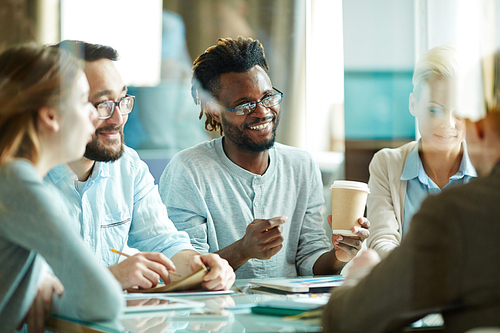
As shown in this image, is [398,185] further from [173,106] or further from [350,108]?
[173,106]

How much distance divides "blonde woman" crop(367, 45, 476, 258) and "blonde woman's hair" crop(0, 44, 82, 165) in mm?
622

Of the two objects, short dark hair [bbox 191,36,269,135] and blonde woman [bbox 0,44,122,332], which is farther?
short dark hair [bbox 191,36,269,135]

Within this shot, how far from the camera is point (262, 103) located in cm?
142

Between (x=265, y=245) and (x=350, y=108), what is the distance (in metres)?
0.45

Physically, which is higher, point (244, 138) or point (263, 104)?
point (263, 104)

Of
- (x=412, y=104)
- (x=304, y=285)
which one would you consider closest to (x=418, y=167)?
(x=412, y=104)

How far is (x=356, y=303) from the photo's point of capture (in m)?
0.61

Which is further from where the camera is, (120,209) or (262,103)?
(262,103)

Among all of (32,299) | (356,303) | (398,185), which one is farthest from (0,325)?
(398,185)

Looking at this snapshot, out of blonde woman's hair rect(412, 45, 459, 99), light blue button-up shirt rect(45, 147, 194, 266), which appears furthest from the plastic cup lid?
light blue button-up shirt rect(45, 147, 194, 266)

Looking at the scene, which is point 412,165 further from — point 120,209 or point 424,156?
point 120,209

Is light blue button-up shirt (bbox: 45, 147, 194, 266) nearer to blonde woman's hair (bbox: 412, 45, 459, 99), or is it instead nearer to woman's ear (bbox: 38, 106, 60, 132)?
woman's ear (bbox: 38, 106, 60, 132)

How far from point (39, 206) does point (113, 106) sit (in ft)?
1.09

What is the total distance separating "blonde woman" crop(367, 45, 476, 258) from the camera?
0.82 metres
